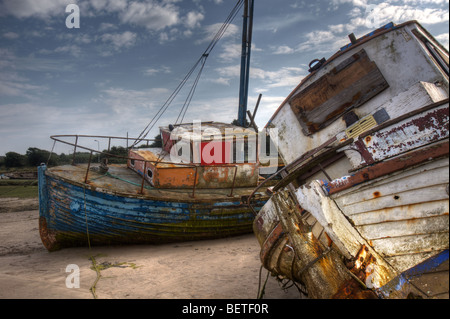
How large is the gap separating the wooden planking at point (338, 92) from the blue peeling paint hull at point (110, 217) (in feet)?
12.5

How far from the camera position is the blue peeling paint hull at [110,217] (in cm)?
628

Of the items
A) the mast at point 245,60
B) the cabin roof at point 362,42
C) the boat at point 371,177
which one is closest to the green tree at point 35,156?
the mast at point 245,60

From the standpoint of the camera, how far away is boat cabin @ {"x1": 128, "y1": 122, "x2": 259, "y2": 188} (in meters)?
7.50

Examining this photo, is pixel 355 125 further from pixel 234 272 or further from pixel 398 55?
pixel 234 272

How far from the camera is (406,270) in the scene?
2738 millimetres

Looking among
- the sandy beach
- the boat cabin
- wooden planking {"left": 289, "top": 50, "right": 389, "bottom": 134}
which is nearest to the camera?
wooden planking {"left": 289, "top": 50, "right": 389, "bottom": 134}

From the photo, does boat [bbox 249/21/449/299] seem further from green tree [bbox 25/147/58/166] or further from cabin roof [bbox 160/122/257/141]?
green tree [bbox 25/147/58/166]

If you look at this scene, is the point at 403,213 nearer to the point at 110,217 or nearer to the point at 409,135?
the point at 409,135

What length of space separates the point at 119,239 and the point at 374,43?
653cm

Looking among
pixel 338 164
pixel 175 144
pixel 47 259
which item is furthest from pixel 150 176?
pixel 338 164

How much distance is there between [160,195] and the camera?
685 cm

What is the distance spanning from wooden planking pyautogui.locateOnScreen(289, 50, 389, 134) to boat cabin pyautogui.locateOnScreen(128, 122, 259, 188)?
139 inches

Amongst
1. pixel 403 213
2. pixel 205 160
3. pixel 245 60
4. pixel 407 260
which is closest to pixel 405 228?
pixel 403 213

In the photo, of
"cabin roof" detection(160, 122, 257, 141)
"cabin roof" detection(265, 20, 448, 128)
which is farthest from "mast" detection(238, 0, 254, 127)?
"cabin roof" detection(265, 20, 448, 128)
